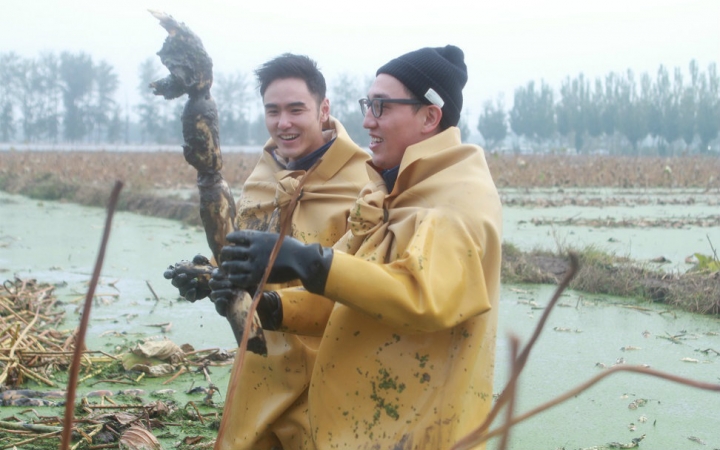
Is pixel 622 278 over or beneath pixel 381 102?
beneath

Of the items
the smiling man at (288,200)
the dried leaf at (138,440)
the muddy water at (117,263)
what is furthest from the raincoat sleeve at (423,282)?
the muddy water at (117,263)

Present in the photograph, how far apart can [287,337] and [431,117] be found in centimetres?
86

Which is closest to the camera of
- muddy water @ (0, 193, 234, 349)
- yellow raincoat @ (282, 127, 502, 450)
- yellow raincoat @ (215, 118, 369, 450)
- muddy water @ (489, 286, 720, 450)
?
yellow raincoat @ (282, 127, 502, 450)

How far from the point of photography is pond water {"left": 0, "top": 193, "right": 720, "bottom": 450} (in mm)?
3498

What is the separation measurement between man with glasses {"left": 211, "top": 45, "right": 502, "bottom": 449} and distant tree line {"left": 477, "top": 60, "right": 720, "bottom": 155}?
65177mm

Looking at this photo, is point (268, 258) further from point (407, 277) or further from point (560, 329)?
point (560, 329)

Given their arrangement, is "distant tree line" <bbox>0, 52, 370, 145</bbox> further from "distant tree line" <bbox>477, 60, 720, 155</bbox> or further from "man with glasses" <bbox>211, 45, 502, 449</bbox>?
"man with glasses" <bbox>211, 45, 502, 449</bbox>

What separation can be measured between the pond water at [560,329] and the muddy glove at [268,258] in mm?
402

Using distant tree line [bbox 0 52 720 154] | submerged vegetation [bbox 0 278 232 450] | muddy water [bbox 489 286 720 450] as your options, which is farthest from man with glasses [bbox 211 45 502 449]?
distant tree line [bbox 0 52 720 154]

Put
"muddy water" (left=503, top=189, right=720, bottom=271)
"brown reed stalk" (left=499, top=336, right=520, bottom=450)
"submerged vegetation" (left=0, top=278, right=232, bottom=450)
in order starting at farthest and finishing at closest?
"muddy water" (left=503, top=189, right=720, bottom=271), "submerged vegetation" (left=0, top=278, right=232, bottom=450), "brown reed stalk" (left=499, top=336, right=520, bottom=450)

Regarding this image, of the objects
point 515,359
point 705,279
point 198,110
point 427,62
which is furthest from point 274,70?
point 705,279

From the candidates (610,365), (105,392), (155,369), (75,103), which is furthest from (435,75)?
(75,103)

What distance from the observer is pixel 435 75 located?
2.11 m

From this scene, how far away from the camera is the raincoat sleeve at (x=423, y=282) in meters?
1.67
